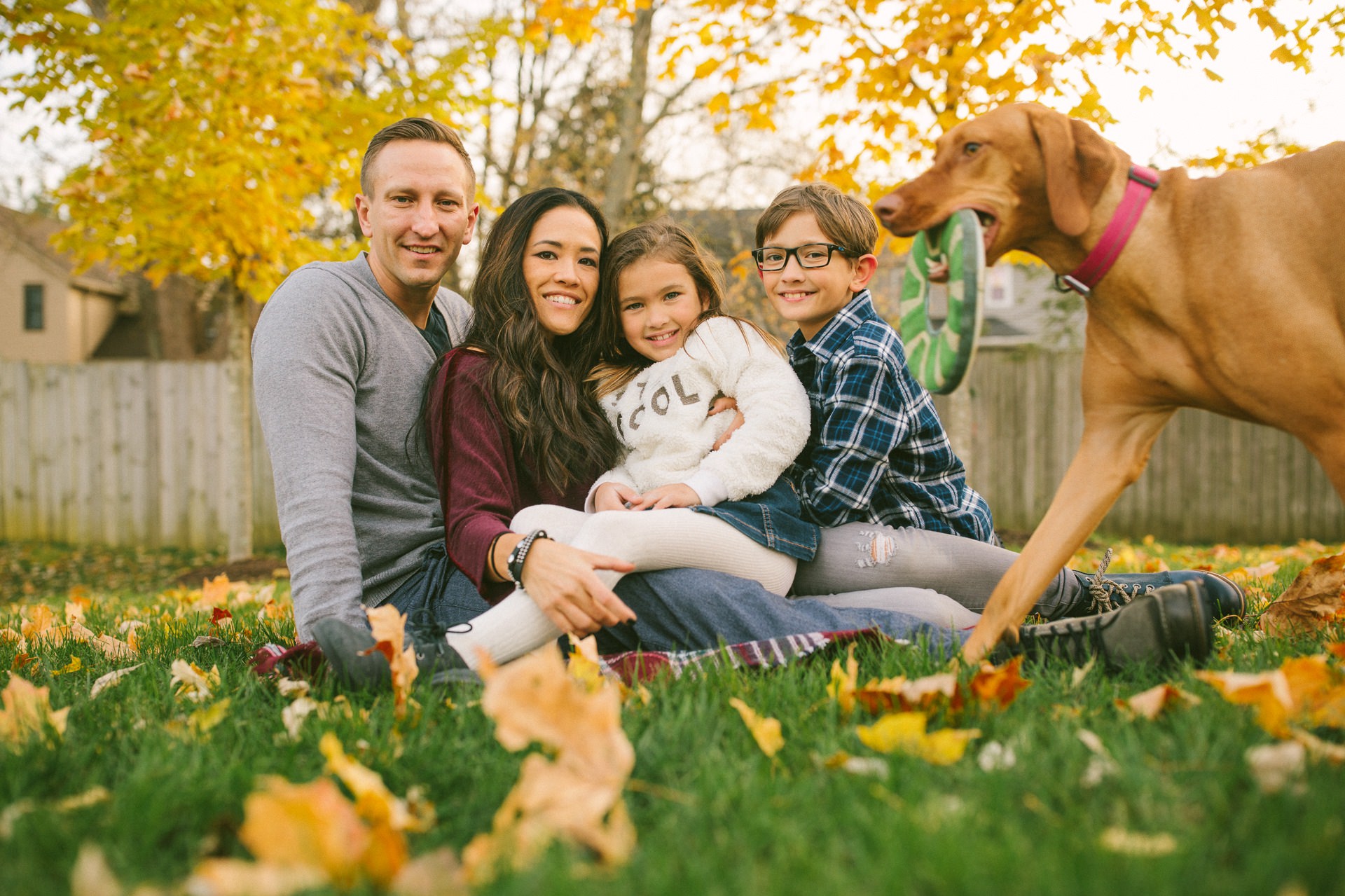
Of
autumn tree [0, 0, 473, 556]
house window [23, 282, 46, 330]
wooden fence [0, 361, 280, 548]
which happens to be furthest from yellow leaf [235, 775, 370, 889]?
house window [23, 282, 46, 330]

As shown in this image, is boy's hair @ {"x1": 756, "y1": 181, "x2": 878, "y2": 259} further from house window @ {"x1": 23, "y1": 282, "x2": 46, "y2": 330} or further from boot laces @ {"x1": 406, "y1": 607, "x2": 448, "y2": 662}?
house window @ {"x1": 23, "y1": 282, "x2": 46, "y2": 330}

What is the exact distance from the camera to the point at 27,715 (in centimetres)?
176

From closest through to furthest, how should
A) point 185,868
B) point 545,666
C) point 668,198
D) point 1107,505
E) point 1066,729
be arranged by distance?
1. point 185,868
2. point 545,666
3. point 1066,729
4. point 1107,505
5. point 668,198

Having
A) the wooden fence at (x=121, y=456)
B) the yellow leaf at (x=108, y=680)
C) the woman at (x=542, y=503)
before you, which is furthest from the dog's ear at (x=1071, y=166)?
the wooden fence at (x=121, y=456)

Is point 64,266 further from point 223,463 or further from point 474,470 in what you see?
point 474,470

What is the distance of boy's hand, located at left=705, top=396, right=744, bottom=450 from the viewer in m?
2.88

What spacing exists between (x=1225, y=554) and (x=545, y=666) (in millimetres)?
6590

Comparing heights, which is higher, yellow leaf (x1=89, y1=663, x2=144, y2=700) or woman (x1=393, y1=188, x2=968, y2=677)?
woman (x1=393, y1=188, x2=968, y2=677)

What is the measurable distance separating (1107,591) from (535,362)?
208cm

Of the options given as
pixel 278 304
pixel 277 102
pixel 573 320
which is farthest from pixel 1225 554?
pixel 277 102

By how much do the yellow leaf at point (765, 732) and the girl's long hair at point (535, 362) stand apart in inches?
55.5

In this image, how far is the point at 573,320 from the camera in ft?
10.2

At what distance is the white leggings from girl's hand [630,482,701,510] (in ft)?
0.18

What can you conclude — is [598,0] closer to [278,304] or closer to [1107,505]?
[278,304]
